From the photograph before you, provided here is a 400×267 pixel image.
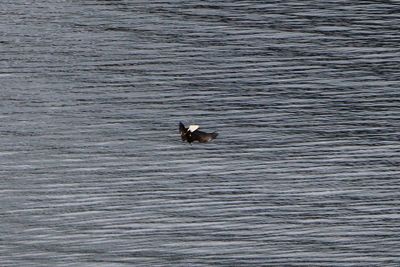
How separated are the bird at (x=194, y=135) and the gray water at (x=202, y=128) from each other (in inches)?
1.3

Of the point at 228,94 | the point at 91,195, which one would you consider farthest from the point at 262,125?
the point at 91,195

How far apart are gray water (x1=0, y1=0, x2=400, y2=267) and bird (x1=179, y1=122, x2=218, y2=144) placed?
1.3 inches

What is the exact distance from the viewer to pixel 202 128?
7.29 meters

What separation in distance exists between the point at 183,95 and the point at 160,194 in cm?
53

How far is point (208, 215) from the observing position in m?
7.04

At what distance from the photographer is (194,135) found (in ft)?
23.6

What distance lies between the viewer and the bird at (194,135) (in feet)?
23.6

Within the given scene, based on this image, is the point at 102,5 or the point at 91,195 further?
the point at 102,5

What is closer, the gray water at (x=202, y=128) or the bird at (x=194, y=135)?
the gray water at (x=202, y=128)

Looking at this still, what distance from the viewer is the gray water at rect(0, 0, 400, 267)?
7008mm

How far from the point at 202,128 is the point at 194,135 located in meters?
0.10

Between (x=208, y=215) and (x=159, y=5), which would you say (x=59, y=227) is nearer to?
(x=208, y=215)

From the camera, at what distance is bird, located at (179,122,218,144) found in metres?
7.20

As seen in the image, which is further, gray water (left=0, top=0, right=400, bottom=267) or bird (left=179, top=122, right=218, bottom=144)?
bird (left=179, top=122, right=218, bottom=144)
